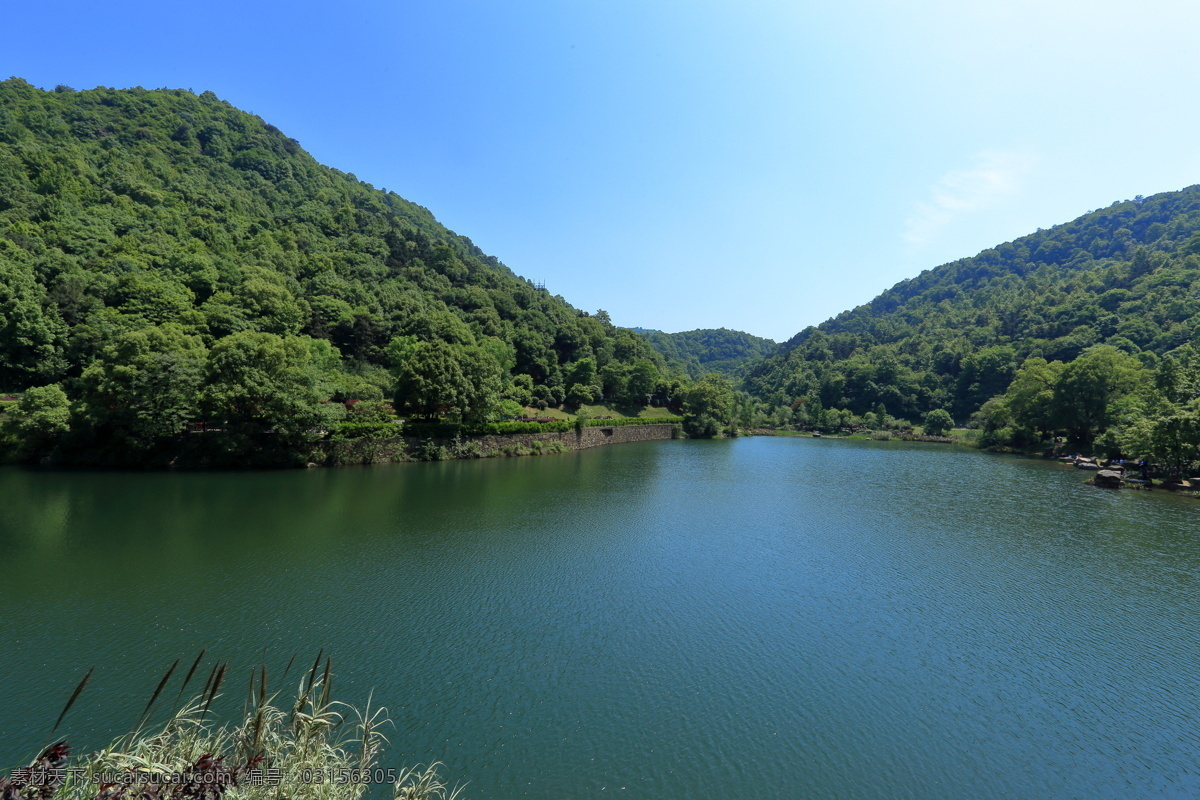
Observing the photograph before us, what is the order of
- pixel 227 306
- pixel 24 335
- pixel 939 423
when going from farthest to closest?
pixel 939 423
pixel 227 306
pixel 24 335

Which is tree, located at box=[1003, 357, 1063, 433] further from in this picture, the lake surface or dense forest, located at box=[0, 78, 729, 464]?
dense forest, located at box=[0, 78, 729, 464]

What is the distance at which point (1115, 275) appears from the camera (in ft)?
302

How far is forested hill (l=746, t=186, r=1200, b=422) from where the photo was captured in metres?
74.4

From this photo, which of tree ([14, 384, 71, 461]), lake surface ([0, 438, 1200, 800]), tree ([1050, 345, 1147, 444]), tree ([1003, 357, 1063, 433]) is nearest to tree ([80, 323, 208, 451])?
tree ([14, 384, 71, 461])

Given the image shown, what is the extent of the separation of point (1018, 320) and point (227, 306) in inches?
4872

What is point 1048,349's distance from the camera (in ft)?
254

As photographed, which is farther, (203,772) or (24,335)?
(24,335)

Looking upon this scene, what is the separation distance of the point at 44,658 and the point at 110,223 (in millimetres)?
68271

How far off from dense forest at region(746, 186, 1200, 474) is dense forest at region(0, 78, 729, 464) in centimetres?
4073

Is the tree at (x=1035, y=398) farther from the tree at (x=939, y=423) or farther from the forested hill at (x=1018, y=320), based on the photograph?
the tree at (x=939, y=423)

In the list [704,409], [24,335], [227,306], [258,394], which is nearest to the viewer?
[258,394]

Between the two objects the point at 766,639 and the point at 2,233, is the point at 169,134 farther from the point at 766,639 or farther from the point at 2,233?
the point at 766,639

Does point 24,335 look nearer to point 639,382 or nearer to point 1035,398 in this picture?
point 639,382

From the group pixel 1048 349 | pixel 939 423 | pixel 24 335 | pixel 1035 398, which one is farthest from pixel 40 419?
pixel 1048 349
